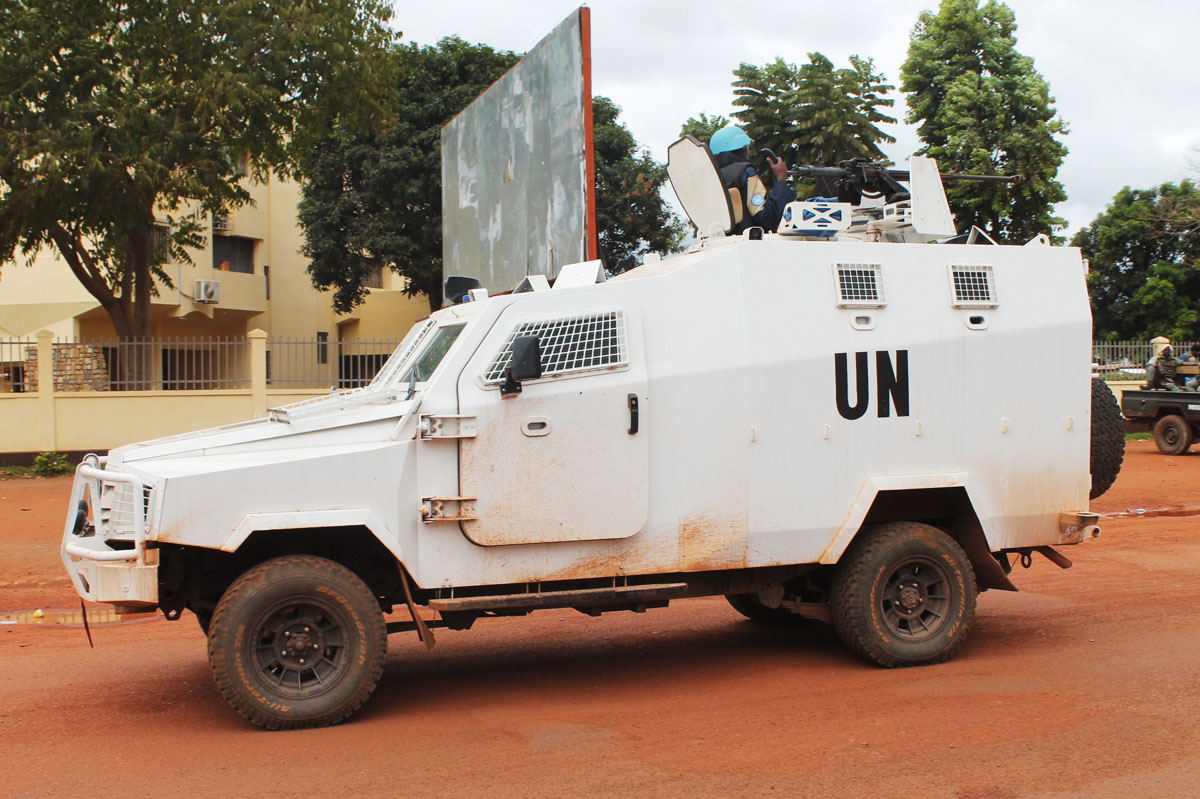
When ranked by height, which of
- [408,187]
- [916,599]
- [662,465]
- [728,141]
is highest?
[408,187]

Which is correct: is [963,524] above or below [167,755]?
above

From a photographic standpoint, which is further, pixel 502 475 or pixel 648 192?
pixel 648 192

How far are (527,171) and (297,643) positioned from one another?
1178 centimetres

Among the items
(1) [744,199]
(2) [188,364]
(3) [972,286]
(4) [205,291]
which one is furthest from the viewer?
(4) [205,291]

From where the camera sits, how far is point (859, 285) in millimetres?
6508

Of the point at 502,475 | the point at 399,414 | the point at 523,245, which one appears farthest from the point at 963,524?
the point at 523,245

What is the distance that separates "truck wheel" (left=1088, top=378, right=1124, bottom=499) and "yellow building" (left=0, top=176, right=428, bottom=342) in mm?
22780

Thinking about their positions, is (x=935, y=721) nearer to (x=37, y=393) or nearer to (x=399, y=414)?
(x=399, y=414)

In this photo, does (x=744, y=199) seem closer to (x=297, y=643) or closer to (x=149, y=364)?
(x=297, y=643)

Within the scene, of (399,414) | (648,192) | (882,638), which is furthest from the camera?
(648,192)

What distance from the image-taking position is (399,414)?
5738 millimetres

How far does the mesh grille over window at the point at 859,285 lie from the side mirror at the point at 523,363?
195 cm

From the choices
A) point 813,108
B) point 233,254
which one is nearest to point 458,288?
point 813,108

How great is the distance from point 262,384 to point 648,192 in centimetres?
1775
